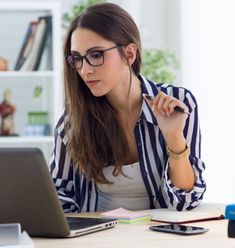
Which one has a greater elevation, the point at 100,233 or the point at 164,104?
the point at 164,104

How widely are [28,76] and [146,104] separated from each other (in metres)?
1.72

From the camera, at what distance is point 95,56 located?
6.37 ft

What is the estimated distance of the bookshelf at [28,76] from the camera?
3.54m

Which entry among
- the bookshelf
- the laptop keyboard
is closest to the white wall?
the bookshelf

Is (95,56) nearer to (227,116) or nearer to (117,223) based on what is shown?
(117,223)

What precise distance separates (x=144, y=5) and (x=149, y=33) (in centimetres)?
18

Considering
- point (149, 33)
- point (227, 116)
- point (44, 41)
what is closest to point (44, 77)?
point (44, 41)

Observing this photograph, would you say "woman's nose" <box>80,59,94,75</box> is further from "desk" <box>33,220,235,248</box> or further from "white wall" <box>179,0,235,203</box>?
"white wall" <box>179,0,235,203</box>

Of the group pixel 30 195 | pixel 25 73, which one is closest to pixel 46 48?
pixel 25 73

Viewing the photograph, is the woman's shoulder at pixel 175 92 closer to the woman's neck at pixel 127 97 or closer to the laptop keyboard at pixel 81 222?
the woman's neck at pixel 127 97

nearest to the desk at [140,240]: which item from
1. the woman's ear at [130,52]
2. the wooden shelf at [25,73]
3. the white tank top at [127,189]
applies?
the white tank top at [127,189]

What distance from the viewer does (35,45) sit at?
3.59 meters

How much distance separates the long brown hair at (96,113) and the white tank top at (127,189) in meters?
0.03

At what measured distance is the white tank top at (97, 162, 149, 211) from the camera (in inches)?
78.3
